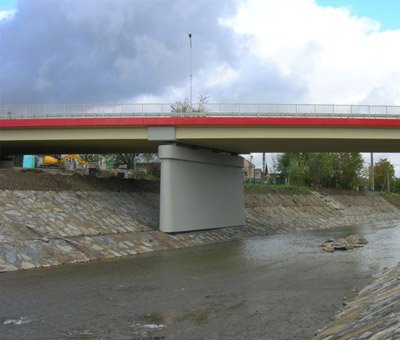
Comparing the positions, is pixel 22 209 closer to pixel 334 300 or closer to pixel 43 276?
pixel 43 276

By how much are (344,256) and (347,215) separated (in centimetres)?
3970

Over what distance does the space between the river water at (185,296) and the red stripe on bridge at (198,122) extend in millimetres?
8541

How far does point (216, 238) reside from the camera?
32.3 metres

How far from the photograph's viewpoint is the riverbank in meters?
20.7

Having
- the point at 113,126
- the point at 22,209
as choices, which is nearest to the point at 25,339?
the point at 22,209

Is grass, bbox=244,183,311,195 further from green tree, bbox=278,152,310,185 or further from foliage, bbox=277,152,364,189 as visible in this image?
foliage, bbox=277,152,364,189

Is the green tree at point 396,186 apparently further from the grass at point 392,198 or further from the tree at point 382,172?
the grass at point 392,198

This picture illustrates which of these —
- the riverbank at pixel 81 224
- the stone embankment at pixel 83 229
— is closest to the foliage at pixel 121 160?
the riverbank at pixel 81 224

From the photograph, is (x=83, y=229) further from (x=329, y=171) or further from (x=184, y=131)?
(x=329, y=171)

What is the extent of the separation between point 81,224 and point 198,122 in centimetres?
943

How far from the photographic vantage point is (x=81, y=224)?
1008 inches

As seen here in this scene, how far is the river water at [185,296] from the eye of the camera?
10.9 meters

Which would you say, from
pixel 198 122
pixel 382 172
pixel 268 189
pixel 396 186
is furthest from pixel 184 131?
pixel 396 186

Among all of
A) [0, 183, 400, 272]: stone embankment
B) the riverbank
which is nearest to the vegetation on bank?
the riverbank
